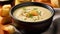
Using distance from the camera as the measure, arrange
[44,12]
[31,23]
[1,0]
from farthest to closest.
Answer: [1,0] → [44,12] → [31,23]

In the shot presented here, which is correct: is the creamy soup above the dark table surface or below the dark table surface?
above

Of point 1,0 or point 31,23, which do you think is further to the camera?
point 1,0

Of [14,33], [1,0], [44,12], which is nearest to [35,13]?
[44,12]

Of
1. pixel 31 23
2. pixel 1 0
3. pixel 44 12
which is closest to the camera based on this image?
pixel 31 23

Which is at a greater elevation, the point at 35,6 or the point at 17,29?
the point at 35,6

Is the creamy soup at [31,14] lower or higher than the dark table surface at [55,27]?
Result: higher

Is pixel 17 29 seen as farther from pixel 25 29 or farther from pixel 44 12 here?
pixel 44 12

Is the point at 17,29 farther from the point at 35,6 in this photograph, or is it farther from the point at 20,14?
the point at 35,6
